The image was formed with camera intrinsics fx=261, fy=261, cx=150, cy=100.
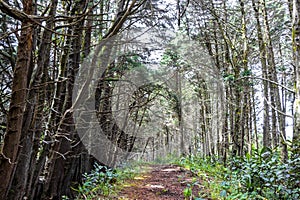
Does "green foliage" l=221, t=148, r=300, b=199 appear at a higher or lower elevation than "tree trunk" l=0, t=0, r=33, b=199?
lower

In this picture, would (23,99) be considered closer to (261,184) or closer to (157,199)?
(261,184)

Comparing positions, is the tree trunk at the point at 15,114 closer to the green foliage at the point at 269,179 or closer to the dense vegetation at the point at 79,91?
the dense vegetation at the point at 79,91

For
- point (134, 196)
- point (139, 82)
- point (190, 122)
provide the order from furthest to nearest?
point (190, 122) → point (139, 82) → point (134, 196)

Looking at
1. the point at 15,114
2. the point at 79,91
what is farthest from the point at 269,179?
the point at 15,114

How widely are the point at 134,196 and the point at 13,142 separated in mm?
4689

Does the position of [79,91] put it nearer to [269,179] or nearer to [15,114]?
[15,114]

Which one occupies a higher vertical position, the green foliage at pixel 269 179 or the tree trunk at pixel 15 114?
the tree trunk at pixel 15 114

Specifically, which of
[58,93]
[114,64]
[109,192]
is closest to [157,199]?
[109,192]

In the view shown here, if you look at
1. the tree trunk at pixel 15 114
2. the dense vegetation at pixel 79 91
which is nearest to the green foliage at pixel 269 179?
the dense vegetation at pixel 79 91

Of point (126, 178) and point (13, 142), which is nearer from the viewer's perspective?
point (13, 142)

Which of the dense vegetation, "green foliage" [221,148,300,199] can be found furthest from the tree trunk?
"green foliage" [221,148,300,199]

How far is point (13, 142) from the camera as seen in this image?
205 centimetres

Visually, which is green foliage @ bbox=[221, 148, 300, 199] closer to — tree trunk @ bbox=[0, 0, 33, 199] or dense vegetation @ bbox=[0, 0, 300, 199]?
dense vegetation @ bbox=[0, 0, 300, 199]

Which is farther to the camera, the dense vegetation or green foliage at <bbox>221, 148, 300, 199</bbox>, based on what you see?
green foliage at <bbox>221, 148, 300, 199</bbox>
